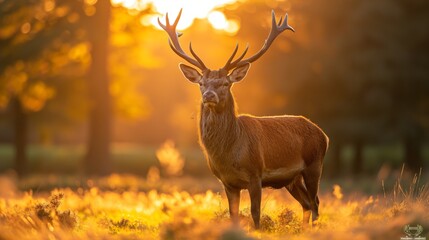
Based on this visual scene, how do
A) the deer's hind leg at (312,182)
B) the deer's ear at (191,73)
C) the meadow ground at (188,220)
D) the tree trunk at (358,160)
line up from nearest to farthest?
the meadow ground at (188,220) < the deer's ear at (191,73) < the deer's hind leg at (312,182) < the tree trunk at (358,160)


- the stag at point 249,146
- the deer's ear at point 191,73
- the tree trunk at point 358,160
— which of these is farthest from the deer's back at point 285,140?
the tree trunk at point 358,160

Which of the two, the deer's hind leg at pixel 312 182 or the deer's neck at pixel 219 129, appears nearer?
the deer's neck at pixel 219 129

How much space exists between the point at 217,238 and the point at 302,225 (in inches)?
124

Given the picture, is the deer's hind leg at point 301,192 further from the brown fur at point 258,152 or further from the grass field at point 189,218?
the grass field at point 189,218

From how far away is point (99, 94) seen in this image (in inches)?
846

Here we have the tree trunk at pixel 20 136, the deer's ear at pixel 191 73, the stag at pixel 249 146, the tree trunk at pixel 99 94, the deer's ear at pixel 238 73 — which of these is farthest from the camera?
the tree trunk at pixel 20 136

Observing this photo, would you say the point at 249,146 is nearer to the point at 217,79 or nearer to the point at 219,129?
the point at 219,129

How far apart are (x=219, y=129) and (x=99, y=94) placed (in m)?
13.4

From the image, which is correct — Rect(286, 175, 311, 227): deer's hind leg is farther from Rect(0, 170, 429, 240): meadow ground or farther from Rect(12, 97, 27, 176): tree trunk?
Rect(12, 97, 27, 176): tree trunk

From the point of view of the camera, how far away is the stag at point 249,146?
8.40 m

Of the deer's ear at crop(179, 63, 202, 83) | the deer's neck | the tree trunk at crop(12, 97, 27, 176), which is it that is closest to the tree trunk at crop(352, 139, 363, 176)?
the tree trunk at crop(12, 97, 27, 176)

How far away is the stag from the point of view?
27.6 feet

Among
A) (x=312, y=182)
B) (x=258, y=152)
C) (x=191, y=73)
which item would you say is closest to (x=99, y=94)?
(x=191, y=73)

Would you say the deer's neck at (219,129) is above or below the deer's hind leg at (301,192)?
above
